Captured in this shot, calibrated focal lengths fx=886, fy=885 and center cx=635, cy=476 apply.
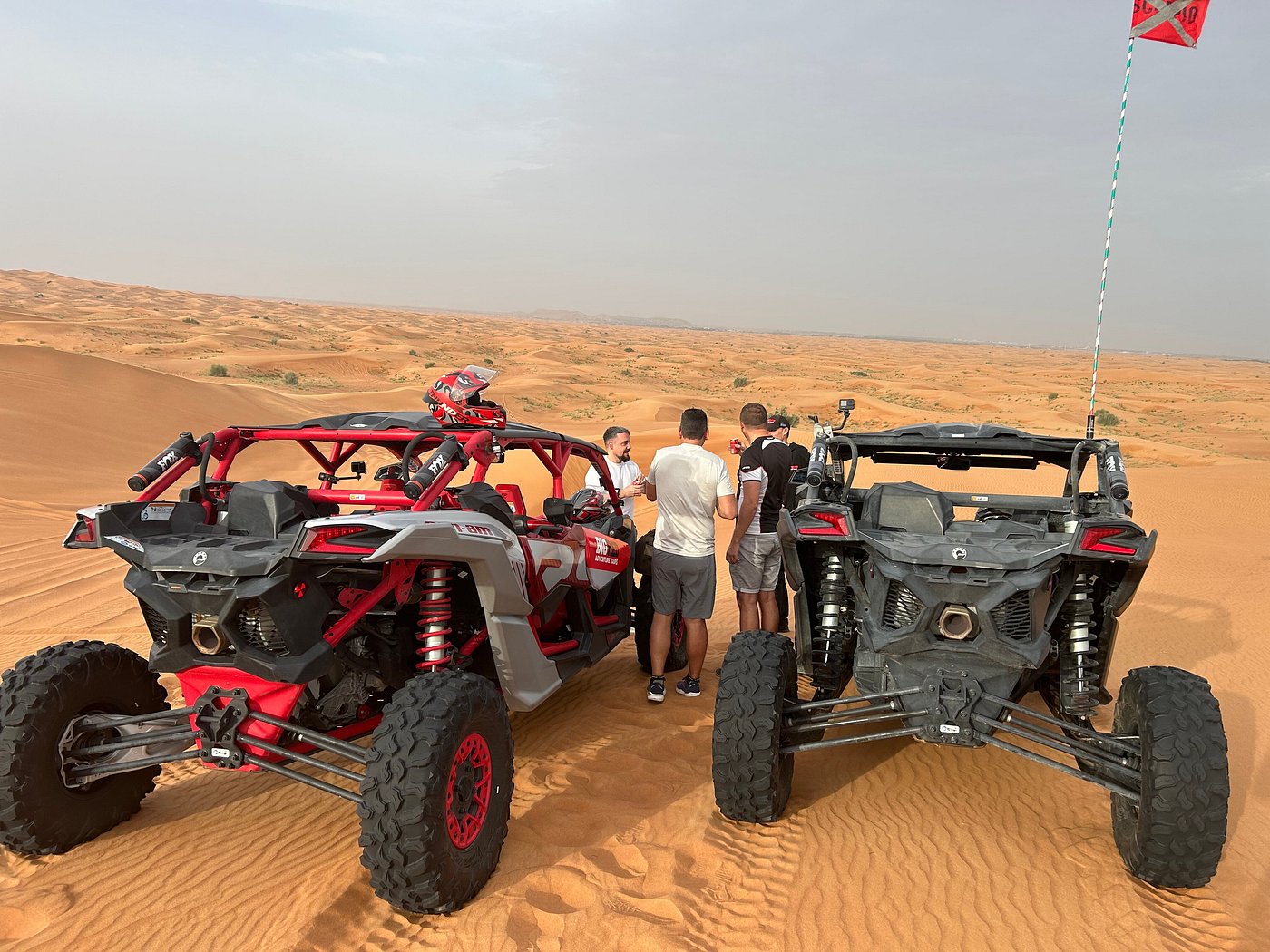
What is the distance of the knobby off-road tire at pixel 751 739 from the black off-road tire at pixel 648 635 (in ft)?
7.54

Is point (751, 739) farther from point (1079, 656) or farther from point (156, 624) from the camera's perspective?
point (156, 624)

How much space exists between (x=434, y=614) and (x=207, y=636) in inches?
37.7

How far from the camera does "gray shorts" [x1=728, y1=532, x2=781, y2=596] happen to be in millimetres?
6750

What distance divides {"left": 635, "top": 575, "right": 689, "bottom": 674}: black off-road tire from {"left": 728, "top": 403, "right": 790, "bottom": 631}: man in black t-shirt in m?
0.54

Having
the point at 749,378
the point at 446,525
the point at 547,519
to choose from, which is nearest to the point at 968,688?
the point at 446,525

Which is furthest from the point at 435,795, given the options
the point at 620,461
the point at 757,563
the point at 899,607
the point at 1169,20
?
the point at 1169,20

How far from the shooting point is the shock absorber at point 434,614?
13.6ft

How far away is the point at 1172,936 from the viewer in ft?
11.6

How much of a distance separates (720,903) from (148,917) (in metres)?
2.33

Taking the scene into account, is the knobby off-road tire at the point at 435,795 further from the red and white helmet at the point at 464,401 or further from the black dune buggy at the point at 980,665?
the red and white helmet at the point at 464,401

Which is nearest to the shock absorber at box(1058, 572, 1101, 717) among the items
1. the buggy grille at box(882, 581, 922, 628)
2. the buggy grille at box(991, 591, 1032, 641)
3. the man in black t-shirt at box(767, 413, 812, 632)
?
the buggy grille at box(991, 591, 1032, 641)

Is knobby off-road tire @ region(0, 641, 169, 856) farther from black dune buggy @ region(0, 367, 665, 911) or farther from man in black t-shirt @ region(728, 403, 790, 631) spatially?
man in black t-shirt @ region(728, 403, 790, 631)

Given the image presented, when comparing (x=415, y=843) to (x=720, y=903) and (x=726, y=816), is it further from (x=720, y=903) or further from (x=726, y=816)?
(x=726, y=816)

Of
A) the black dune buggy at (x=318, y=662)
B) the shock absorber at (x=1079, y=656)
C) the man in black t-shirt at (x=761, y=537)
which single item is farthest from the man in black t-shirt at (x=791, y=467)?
the black dune buggy at (x=318, y=662)
